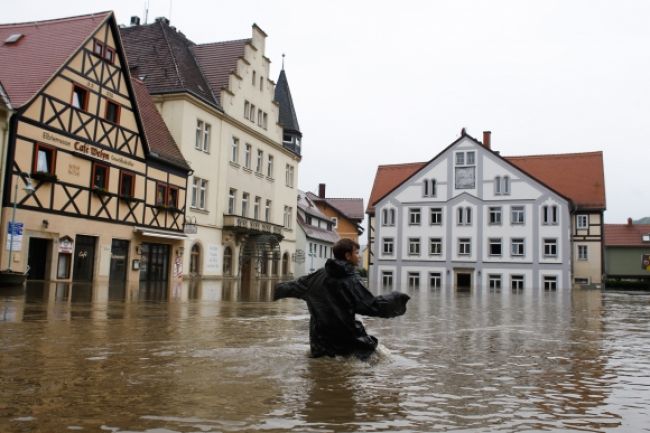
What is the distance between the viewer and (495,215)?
54656mm

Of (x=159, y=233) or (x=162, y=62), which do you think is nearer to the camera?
(x=159, y=233)

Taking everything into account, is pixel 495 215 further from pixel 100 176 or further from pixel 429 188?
pixel 100 176

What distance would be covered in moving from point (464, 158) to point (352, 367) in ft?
169

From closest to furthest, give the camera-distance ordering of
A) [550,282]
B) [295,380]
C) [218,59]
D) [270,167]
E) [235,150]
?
[295,380] → [235,150] → [218,59] → [270,167] → [550,282]

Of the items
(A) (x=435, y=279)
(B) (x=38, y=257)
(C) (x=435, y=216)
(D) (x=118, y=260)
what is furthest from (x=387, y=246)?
(B) (x=38, y=257)

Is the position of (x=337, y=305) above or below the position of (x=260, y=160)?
below

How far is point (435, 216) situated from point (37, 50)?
3800cm

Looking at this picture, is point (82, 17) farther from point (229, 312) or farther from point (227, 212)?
point (229, 312)

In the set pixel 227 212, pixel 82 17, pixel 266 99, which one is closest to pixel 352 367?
pixel 82 17

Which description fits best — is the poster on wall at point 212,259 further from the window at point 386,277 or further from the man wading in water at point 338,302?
the man wading in water at point 338,302

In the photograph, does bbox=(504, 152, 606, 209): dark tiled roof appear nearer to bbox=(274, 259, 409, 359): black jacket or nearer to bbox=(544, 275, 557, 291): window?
bbox=(544, 275, 557, 291): window

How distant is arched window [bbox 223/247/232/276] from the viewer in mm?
40406

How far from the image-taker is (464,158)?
5616 cm

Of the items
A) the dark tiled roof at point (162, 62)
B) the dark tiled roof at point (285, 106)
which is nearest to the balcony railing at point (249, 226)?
the dark tiled roof at point (162, 62)
